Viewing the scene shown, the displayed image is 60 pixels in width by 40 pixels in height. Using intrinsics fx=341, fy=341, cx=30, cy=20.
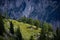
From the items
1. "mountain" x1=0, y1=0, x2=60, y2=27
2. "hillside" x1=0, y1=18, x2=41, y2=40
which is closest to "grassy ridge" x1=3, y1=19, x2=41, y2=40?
"hillside" x1=0, y1=18, x2=41, y2=40

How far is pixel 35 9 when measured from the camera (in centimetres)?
1130

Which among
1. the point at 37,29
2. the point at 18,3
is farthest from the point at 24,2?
the point at 37,29

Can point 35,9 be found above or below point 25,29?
above

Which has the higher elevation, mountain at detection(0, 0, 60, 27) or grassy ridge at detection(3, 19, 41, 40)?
mountain at detection(0, 0, 60, 27)

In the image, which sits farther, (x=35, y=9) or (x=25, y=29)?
(x=35, y=9)

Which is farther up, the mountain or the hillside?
the mountain

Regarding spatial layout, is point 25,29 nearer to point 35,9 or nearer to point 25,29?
point 25,29

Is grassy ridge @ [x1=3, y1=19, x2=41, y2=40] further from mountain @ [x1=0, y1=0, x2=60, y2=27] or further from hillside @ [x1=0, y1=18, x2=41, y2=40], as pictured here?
mountain @ [x1=0, y1=0, x2=60, y2=27]

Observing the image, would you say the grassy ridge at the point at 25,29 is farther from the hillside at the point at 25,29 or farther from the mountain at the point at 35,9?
the mountain at the point at 35,9

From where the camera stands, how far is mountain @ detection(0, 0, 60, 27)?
36.8 ft

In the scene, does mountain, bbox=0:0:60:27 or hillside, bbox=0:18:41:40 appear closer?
hillside, bbox=0:18:41:40

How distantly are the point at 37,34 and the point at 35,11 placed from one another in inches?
30.9

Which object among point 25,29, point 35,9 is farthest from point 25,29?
point 35,9

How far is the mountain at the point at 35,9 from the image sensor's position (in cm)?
1121
